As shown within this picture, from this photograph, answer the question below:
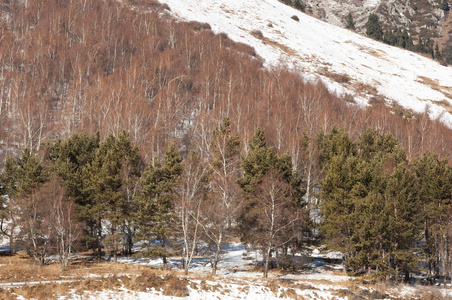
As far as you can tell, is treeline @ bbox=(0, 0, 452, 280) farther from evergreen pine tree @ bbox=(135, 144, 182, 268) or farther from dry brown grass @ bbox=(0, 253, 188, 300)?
dry brown grass @ bbox=(0, 253, 188, 300)

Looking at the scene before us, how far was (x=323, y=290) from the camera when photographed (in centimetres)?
2342

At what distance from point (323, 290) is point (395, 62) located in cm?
11458

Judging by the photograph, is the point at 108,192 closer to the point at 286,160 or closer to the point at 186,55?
the point at 286,160

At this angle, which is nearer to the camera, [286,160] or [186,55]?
[286,160]

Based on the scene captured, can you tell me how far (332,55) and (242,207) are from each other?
298ft

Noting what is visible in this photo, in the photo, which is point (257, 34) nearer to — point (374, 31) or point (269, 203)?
point (269, 203)

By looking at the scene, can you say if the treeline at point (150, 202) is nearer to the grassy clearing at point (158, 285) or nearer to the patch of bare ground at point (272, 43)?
the grassy clearing at point (158, 285)

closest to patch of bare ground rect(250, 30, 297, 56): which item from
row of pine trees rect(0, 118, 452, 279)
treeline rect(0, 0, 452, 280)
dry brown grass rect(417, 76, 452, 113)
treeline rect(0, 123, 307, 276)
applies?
treeline rect(0, 0, 452, 280)

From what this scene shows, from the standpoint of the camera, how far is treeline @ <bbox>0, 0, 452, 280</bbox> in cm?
3141

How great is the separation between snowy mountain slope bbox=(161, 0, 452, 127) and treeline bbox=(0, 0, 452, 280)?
319 inches

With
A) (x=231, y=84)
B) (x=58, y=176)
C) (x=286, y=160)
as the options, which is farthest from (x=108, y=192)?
(x=231, y=84)

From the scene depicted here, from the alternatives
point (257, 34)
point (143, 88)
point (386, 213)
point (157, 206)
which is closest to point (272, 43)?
point (257, 34)

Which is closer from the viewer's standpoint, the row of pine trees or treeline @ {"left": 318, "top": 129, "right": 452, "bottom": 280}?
treeline @ {"left": 318, "top": 129, "right": 452, "bottom": 280}

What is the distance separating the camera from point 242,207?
98.6 feet
